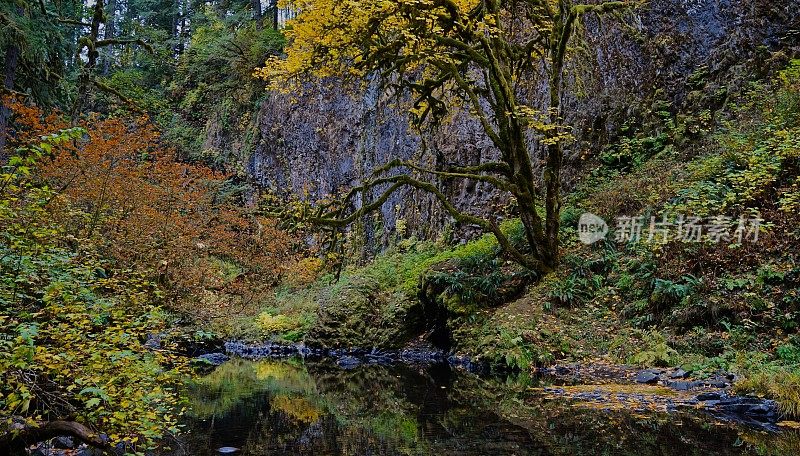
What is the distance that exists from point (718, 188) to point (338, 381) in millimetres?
8007

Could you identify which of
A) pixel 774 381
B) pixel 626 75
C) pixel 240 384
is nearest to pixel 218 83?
pixel 626 75

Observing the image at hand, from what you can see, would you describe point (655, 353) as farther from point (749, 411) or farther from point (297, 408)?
point (297, 408)

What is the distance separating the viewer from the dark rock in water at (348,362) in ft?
42.3

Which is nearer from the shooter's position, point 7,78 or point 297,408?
point 297,408

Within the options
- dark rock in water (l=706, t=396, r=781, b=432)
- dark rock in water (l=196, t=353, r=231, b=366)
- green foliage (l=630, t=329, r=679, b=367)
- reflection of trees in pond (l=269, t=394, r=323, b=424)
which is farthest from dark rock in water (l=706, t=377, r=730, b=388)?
dark rock in water (l=196, t=353, r=231, b=366)

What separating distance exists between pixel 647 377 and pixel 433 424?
3.55 metres

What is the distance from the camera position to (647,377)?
27.7ft

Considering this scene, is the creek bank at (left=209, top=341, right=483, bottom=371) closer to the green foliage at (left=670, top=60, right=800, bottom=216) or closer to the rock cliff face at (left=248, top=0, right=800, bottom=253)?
the rock cliff face at (left=248, top=0, right=800, bottom=253)

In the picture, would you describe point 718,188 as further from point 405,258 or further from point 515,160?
point 405,258

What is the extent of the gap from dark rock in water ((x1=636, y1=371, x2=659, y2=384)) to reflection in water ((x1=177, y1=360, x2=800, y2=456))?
5.56 ft

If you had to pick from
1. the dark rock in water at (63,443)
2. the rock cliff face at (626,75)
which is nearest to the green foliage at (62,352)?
the dark rock in water at (63,443)

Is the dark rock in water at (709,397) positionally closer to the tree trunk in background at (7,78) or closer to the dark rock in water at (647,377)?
the dark rock in water at (647,377)

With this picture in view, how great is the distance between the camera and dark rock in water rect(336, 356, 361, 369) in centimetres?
1289

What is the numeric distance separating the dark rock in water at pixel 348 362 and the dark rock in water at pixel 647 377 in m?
6.28
